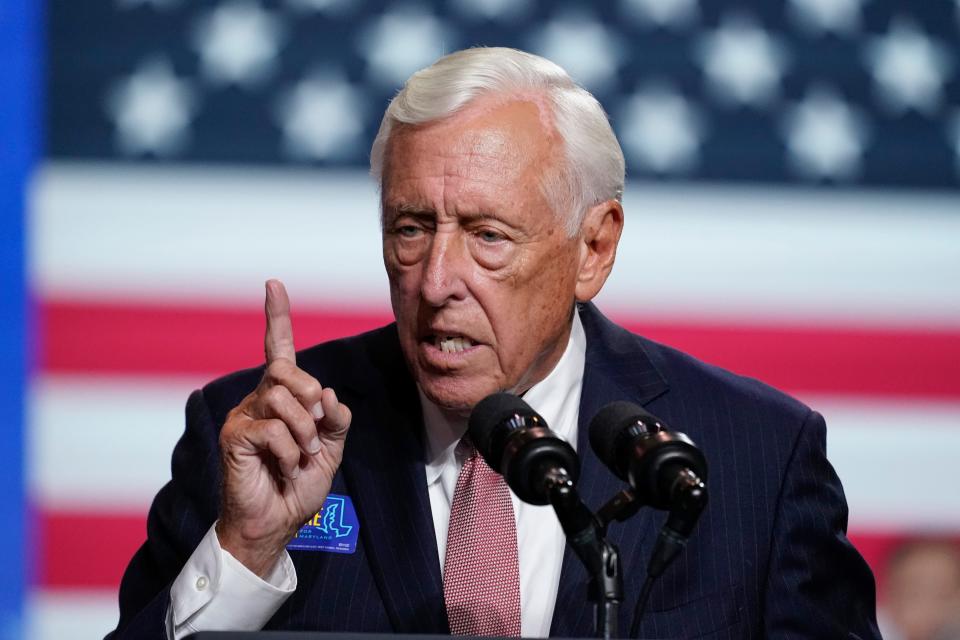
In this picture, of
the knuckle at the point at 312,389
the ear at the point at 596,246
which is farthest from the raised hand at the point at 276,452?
the ear at the point at 596,246

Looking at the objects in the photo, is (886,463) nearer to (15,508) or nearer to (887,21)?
(887,21)

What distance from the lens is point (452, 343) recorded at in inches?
67.4

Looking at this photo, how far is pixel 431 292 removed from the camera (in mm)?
1661

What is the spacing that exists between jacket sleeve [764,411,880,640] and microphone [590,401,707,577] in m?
0.63

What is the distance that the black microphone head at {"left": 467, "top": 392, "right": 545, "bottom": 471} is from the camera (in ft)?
3.86

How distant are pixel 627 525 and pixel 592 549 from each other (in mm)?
620

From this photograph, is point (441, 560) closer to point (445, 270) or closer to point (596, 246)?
point (445, 270)

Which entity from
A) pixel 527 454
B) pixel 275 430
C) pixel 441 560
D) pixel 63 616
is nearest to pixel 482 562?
pixel 441 560

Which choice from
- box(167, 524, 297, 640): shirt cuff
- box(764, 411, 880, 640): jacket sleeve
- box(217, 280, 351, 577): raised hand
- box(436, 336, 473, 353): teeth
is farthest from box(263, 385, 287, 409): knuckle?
box(764, 411, 880, 640): jacket sleeve

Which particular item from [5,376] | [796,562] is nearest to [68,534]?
[5,376]

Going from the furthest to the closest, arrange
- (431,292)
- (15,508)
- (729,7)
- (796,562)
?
(729,7)
(15,508)
(796,562)
(431,292)

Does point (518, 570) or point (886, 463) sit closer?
point (518, 570)

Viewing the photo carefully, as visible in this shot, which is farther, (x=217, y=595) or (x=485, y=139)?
(x=485, y=139)

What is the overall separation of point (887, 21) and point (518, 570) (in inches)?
83.5
